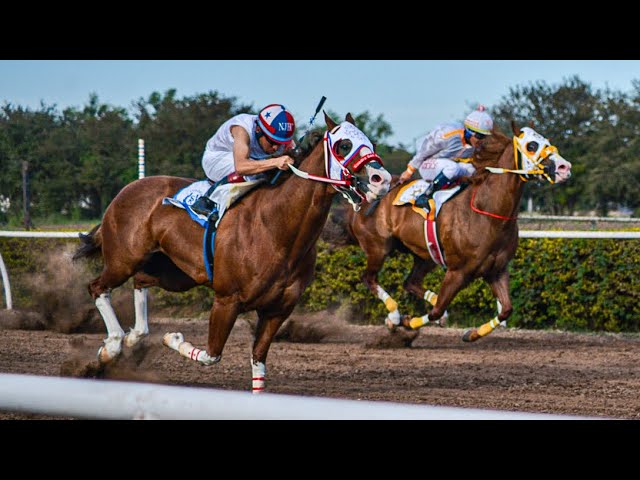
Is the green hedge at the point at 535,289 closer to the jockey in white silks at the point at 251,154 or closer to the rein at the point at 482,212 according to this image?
the rein at the point at 482,212

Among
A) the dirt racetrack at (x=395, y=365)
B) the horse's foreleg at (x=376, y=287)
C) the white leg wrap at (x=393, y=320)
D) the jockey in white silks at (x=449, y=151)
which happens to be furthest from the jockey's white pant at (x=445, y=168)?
the dirt racetrack at (x=395, y=365)

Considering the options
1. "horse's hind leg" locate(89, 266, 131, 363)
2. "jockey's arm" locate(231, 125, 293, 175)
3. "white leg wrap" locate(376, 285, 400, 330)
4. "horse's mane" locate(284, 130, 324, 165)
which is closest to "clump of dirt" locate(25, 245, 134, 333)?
"white leg wrap" locate(376, 285, 400, 330)

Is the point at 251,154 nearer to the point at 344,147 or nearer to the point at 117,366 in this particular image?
the point at 344,147

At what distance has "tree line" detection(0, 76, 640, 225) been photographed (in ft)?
53.7

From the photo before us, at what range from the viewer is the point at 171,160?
65.2 ft

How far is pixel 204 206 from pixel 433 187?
375cm

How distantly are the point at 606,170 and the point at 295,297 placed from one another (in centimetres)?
2069

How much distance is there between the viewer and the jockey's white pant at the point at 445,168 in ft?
29.5

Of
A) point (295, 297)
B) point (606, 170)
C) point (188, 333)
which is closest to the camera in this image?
point (295, 297)

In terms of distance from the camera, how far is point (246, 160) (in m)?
5.56

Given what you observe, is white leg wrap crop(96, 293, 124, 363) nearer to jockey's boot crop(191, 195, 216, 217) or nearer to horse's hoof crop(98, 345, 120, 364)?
horse's hoof crop(98, 345, 120, 364)

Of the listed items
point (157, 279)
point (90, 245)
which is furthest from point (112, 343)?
point (90, 245)

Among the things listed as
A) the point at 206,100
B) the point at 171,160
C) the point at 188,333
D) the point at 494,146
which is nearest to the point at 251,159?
the point at 494,146

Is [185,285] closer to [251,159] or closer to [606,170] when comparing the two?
[251,159]
